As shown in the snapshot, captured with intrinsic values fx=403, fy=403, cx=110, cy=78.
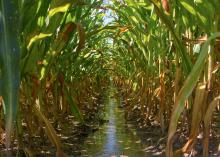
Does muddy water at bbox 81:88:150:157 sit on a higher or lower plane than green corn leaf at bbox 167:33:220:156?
lower

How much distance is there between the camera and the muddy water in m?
2.87

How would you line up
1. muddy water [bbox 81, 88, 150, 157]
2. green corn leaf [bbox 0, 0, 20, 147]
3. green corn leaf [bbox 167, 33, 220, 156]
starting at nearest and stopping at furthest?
green corn leaf [bbox 0, 0, 20, 147] → green corn leaf [bbox 167, 33, 220, 156] → muddy water [bbox 81, 88, 150, 157]

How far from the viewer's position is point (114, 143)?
3.29m

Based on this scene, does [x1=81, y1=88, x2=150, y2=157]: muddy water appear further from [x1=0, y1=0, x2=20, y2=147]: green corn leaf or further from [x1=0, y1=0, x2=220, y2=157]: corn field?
[x1=0, y1=0, x2=20, y2=147]: green corn leaf

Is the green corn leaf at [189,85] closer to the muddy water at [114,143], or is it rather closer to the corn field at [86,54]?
the corn field at [86,54]

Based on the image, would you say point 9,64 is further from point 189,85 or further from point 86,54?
point 86,54

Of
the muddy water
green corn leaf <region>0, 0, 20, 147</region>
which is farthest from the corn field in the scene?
the muddy water

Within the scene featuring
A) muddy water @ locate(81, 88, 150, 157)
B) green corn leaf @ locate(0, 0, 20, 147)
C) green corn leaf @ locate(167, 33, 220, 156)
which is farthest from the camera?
muddy water @ locate(81, 88, 150, 157)

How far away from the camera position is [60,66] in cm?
274

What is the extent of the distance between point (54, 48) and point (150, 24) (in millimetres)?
1116

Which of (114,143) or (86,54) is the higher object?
(86,54)

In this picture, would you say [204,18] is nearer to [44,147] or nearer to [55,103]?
[44,147]

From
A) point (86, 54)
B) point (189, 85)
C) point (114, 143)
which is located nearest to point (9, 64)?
point (189, 85)

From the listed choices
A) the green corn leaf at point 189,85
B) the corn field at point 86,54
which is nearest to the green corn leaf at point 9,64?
the corn field at point 86,54
